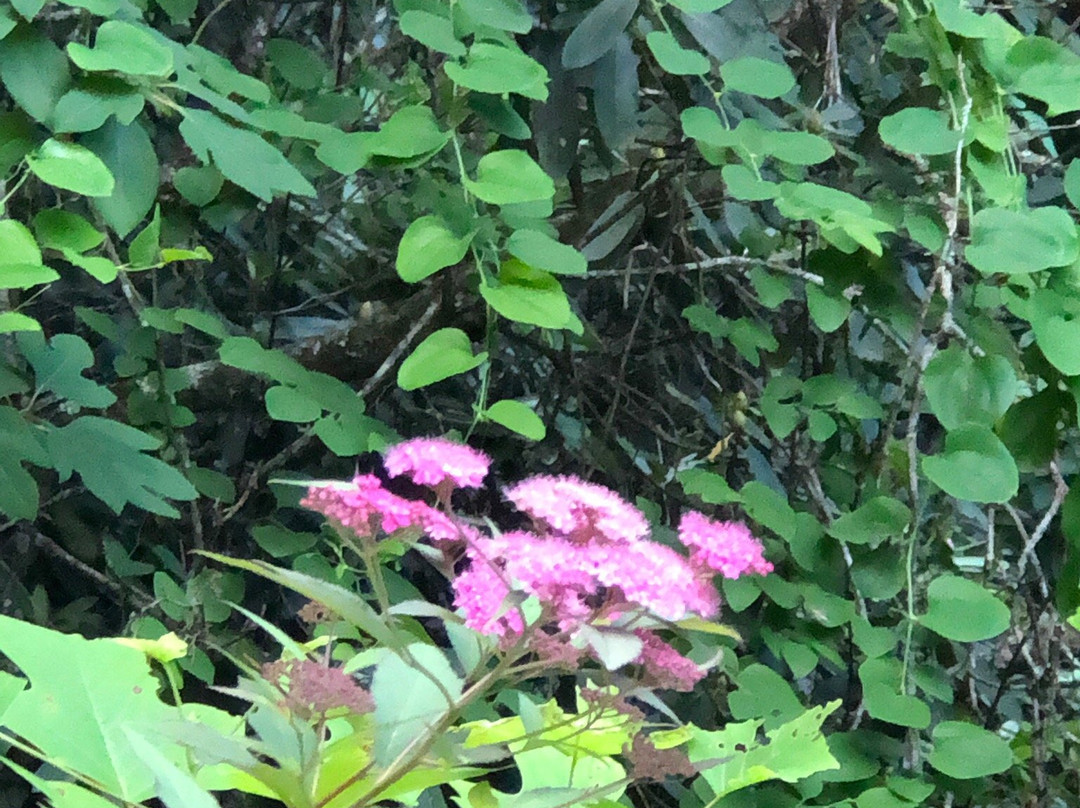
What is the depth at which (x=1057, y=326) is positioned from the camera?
603 millimetres

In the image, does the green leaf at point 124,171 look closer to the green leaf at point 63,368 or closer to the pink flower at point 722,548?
the green leaf at point 63,368

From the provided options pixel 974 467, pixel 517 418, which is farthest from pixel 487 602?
pixel 974 467

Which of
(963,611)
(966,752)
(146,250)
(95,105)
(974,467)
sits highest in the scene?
(95,105)

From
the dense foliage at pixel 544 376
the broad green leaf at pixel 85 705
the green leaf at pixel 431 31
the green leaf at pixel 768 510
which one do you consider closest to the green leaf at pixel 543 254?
the dense foliage at pixel 544 376

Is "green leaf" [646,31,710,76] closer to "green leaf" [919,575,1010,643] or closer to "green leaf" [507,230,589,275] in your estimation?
"green leaf" [507,230,589,275]

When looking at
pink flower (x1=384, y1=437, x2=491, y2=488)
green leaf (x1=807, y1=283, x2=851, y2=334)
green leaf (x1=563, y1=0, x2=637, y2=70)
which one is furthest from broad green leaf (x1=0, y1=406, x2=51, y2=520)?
green leaf (x1=807, y1=283, x2=851, y2=334)

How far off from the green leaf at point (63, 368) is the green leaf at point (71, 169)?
220 mm

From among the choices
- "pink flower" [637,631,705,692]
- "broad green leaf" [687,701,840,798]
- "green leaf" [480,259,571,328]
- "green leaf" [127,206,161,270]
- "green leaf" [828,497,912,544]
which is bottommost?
"broad green leaf" [687,701,840,798]

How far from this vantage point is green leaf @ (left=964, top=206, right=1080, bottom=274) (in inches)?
23.0

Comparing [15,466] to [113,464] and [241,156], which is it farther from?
[241,156]

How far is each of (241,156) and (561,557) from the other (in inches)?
14.0

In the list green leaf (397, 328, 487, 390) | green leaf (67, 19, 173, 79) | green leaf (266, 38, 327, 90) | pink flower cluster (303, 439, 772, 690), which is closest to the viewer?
pink flower cluster (303, 439, 772, 690)

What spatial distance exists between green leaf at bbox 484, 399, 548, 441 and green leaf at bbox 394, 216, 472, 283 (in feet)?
0.34

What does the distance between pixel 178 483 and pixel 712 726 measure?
0.47 metres
